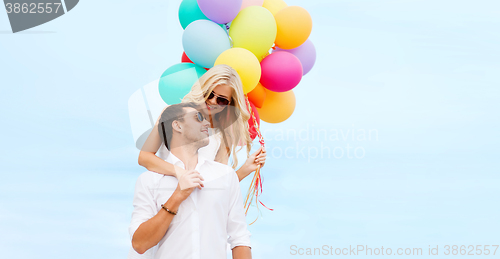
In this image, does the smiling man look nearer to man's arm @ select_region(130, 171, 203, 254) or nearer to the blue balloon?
man's arm @ select_region(130, 171, 203, 254)

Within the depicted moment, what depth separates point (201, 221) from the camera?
1.67m

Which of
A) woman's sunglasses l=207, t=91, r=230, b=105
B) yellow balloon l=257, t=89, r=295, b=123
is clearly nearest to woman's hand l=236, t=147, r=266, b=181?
woman's sunglasses l=207, t=91, r=230, b=105

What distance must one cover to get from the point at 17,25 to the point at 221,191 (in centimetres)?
277

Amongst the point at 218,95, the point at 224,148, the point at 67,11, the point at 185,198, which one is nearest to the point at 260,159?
the point at 224,148

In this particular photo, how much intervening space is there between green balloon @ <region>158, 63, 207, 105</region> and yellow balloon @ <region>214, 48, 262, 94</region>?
0.26 metres

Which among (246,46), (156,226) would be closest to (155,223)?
(156,226)

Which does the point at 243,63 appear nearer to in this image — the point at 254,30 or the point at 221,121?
the point at 254,30

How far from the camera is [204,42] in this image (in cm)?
279

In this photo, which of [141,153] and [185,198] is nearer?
[185,198]

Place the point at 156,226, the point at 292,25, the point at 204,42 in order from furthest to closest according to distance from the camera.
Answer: the point at 292,25 < the point at 204,42 < the point at 156,226

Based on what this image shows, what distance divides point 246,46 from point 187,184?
1582mm

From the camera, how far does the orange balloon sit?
3080 millimetres

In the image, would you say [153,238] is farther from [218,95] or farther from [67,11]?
[67,11]

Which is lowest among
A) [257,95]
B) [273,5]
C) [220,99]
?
[257,95]
